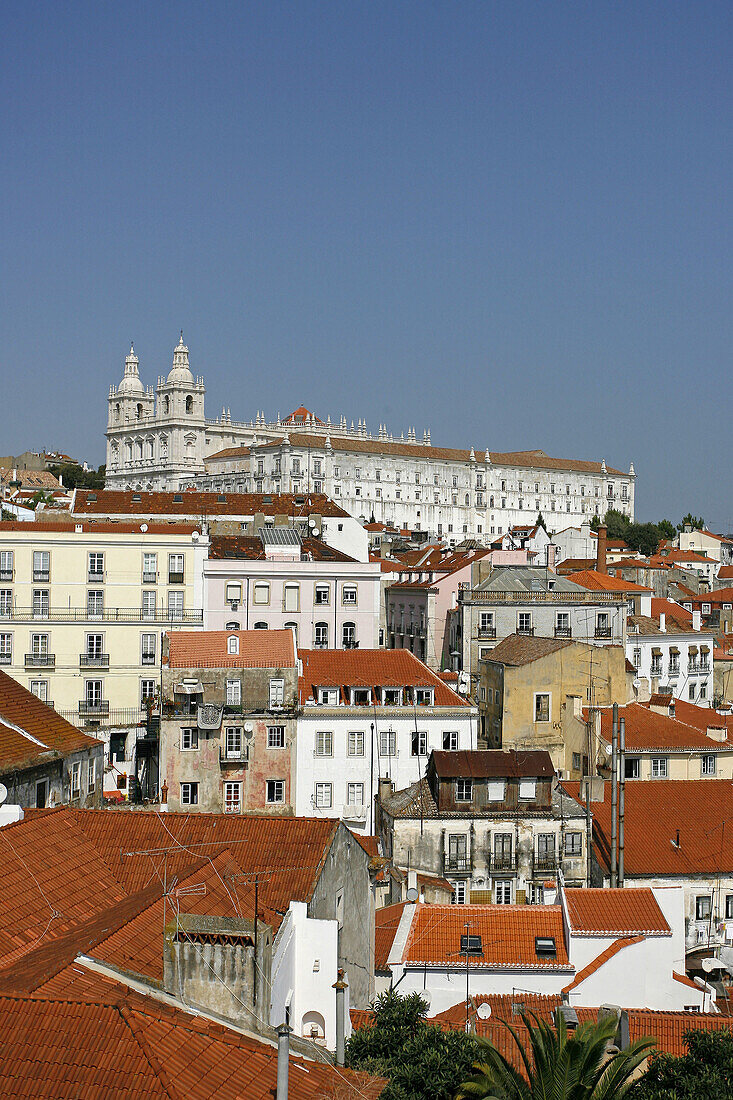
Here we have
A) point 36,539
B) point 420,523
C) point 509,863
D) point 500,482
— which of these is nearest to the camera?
point 509,863

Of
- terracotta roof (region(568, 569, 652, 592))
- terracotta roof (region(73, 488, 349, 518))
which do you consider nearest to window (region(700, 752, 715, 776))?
terracotta roof (region(568, 569, 652, 592))

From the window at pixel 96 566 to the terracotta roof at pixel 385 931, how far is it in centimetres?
2507

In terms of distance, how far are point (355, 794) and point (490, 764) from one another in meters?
5.48

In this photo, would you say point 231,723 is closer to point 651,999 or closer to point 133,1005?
point 651,999

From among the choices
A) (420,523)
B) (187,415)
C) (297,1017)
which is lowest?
(297,1017)

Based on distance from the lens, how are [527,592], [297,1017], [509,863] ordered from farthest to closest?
[527,592], [509,863], [297,1017]

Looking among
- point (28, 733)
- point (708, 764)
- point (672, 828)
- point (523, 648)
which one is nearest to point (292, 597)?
point (523, 648)

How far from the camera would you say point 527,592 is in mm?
48781

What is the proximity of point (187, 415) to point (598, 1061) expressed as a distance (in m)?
165

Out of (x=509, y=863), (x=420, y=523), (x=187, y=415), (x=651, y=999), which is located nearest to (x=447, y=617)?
(x=509, y=863)

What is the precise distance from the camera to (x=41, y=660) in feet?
146

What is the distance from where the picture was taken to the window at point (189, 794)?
32594 millimetres

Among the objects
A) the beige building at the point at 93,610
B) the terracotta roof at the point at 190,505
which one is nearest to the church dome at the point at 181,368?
the terracotta roof at the point at 190,505

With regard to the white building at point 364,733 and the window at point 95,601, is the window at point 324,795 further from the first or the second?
the window at point 95,601
